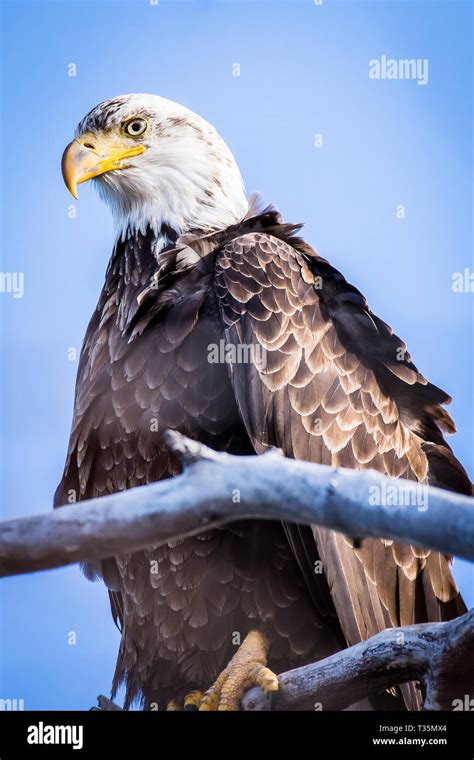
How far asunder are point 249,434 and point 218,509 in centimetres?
119

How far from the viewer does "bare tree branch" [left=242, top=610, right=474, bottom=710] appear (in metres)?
2.54

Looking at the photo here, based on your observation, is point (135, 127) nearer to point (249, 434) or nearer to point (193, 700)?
point (249, 434)

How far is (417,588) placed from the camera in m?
3.48

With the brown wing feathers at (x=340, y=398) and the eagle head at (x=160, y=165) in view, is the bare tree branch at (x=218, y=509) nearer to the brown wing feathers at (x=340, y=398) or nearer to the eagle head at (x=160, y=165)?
the brown wing feathers at (x=340, y=398)

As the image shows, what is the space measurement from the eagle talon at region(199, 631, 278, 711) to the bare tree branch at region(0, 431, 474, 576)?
1.26 meters

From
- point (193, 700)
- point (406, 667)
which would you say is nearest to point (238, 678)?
point (193, 700)

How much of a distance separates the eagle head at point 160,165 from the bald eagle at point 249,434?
0.62 feet

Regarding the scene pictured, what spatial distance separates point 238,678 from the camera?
10.4 ft

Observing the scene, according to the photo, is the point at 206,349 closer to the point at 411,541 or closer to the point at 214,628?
the point at 214,628

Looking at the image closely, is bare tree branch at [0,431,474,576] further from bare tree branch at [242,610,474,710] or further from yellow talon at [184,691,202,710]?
yellow talon at [184,691,202,710]

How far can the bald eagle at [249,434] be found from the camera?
3236 mm
